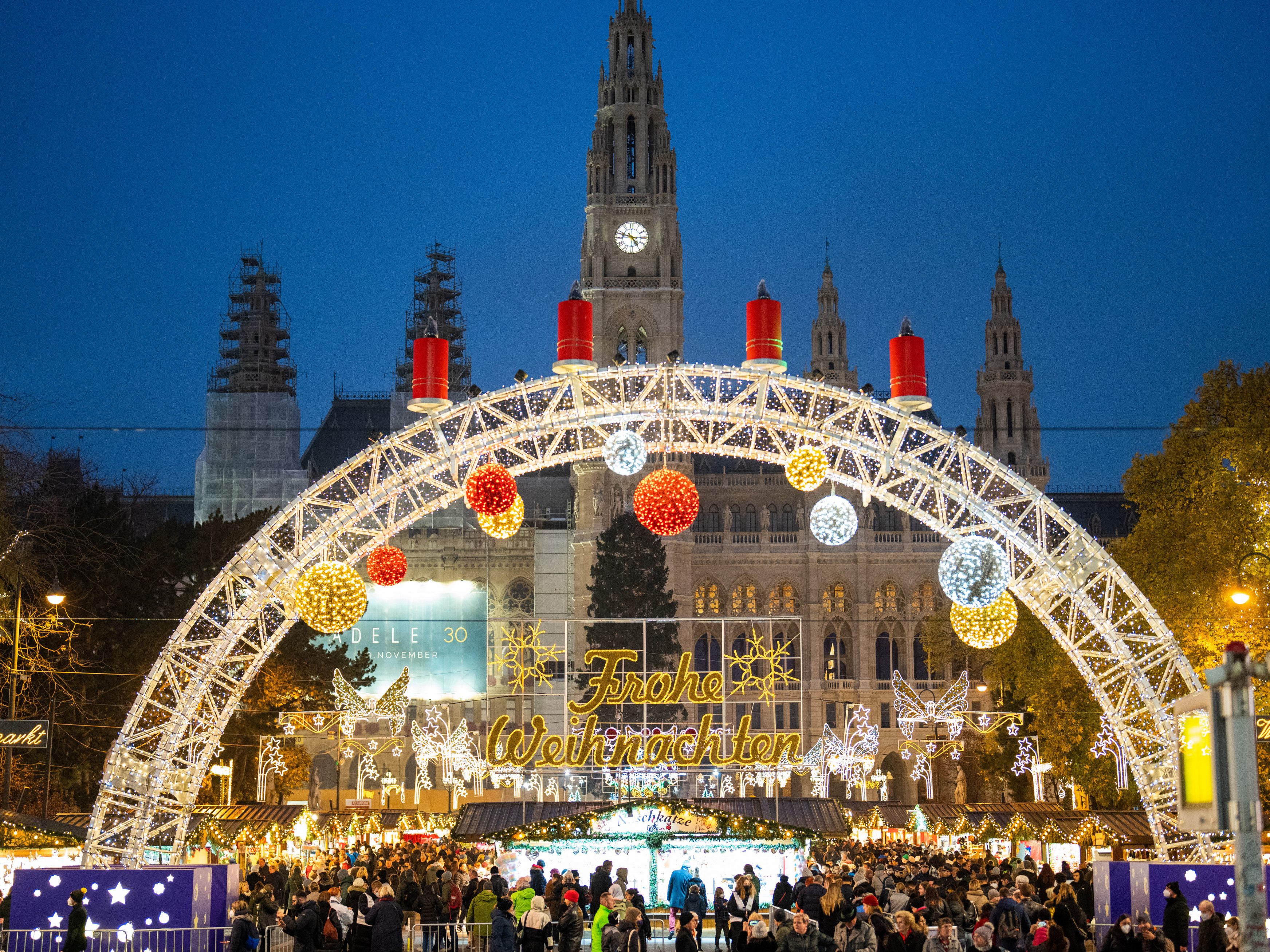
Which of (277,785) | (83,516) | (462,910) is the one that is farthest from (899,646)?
(462,910)

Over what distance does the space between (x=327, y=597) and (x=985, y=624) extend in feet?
25.2

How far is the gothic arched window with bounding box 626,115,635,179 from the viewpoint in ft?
192

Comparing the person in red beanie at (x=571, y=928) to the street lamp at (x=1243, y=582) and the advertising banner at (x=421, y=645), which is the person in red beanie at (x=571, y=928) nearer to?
the street lamp at (x=1243, y=582)

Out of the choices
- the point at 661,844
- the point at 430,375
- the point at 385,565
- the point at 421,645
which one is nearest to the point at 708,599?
the point at 421,645

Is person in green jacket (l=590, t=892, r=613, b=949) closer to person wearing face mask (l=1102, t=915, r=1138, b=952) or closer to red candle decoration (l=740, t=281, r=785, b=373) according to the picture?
person wearing face mask (l=1102, t=915, r=1138, b=952)

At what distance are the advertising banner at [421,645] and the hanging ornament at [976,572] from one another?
36.9 meters

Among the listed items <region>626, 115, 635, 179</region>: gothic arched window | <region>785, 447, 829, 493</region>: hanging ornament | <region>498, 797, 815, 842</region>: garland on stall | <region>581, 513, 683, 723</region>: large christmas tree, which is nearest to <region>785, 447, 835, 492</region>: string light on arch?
<region>785, 447, 829, 493</region>: hanging ornament

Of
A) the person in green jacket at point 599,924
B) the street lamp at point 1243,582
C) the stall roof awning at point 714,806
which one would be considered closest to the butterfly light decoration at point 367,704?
the stall roof awning at point 714,806

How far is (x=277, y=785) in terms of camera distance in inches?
1481

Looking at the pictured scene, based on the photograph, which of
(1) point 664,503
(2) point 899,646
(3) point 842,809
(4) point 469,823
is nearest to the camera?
(1) point 664,503

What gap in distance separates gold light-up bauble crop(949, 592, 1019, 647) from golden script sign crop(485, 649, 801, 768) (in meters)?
6.02

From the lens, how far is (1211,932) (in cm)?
1086

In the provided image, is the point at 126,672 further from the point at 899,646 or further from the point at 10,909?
the point at 899,646

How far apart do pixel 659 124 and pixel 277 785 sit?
3292 cm
